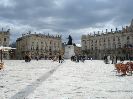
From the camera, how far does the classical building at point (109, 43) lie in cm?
9281

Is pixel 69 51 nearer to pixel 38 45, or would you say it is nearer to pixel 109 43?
pixel 109 43

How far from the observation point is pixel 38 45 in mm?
106125

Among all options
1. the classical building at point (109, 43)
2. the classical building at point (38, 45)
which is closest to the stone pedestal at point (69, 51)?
the classical building at point (109, 43)

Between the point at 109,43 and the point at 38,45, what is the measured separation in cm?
2861

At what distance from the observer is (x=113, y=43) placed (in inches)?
3927

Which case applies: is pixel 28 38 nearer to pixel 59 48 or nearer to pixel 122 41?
pixel 59 48

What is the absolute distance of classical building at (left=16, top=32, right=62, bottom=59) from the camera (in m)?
104

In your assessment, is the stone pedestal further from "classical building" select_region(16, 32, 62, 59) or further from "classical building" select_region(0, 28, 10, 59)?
"classical building" select_region(16, 32, 62, 59)

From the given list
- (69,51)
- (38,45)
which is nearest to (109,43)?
(38,45)

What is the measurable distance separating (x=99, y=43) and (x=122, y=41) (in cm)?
1234

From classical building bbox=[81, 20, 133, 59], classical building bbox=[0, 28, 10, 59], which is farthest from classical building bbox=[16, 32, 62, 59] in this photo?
classical building bbox=[81, 20, 133, 59]

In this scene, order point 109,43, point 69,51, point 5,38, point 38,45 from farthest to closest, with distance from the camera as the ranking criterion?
point 38,45 < point 109,43 < point 5,38 < point 69,51

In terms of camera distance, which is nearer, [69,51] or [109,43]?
[69,51]

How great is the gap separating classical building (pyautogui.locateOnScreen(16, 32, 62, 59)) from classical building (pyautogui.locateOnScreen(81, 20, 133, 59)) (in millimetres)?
12286
